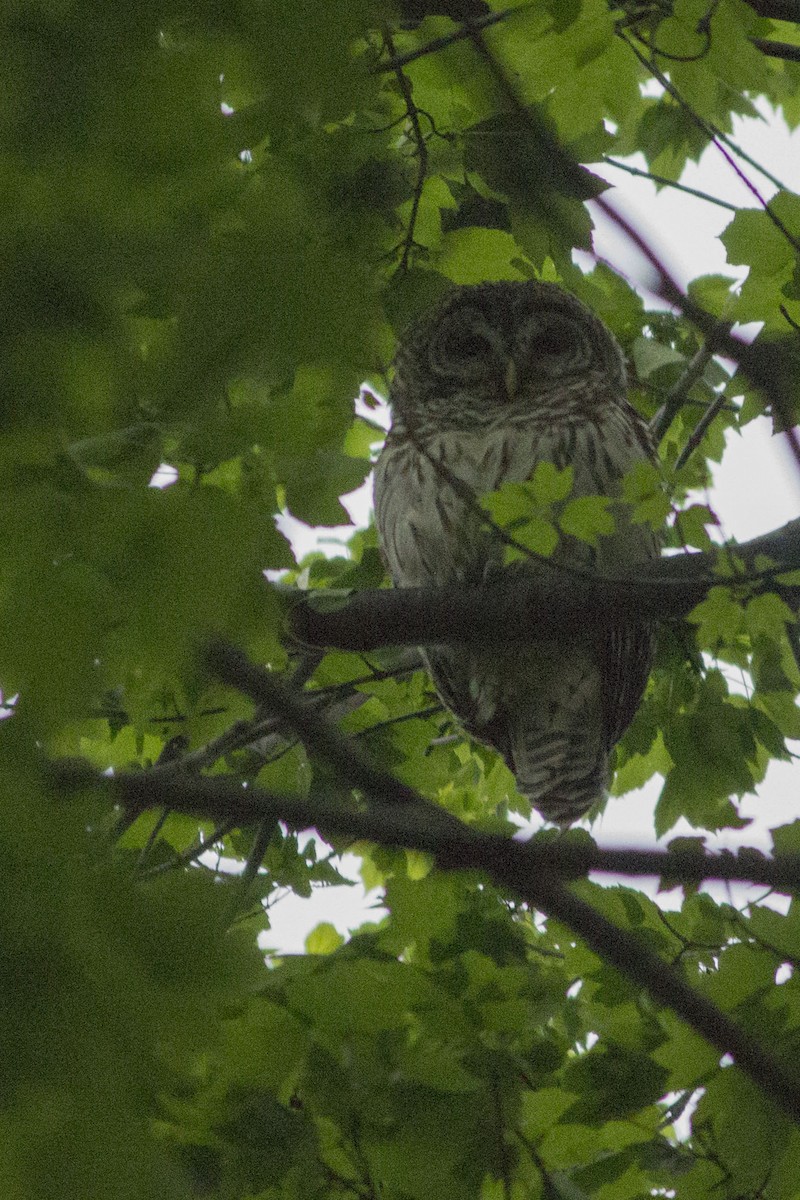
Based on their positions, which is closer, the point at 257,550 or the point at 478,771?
the point at 257,550

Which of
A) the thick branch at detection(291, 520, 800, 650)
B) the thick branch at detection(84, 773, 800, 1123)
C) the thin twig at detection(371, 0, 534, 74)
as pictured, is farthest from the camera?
the thick branch at detection(291, 520, 800, 650)

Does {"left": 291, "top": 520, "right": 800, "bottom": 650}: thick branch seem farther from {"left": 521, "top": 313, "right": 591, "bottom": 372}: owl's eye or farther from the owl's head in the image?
{"left": 521, "top": 313, "right": 591, "bottom": 372}: owl's eye

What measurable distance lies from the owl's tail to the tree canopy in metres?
0.22

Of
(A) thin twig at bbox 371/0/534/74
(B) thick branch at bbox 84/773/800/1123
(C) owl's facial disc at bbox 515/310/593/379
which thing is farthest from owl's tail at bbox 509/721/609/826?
(B) thick branch at bbox 84/773/800/1123

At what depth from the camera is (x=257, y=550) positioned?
1.57 m

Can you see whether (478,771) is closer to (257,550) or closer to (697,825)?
(697,825)

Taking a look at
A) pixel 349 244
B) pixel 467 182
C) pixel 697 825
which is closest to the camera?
pixel 349 244

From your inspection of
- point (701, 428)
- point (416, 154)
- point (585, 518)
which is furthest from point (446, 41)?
point (701, 428)

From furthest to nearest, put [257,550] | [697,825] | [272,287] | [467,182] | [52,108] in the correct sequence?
[697,825] < [467,182] < [257,550] < [272,287] < [52,108]

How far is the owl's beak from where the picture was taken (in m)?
5.09

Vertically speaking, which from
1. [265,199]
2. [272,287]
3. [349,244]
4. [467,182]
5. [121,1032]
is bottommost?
[121,1032]

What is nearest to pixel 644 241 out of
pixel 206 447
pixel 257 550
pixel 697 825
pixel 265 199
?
pixel 265 199

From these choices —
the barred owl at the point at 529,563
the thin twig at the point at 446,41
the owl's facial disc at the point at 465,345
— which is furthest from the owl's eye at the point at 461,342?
the thin twig at the point at 446,41

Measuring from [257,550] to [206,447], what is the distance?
0.70 m
